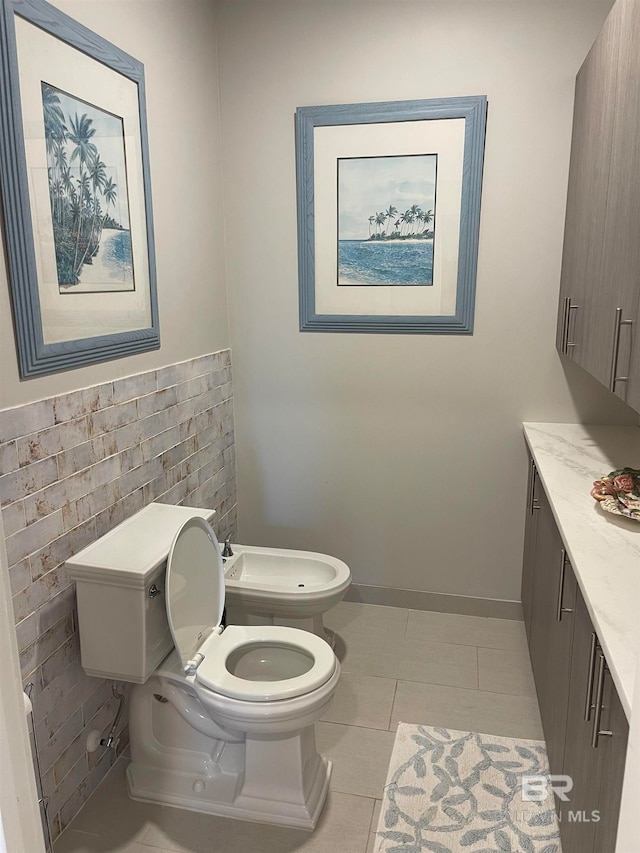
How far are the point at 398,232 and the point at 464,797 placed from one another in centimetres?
214

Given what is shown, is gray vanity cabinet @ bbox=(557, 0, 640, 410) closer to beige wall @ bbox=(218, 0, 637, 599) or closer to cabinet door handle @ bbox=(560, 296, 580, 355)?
cabinet door handle @ bbox=(560, 296, 580, 355)

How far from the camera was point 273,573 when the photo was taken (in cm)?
265

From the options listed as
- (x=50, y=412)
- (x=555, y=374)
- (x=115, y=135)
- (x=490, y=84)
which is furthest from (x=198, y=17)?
(x=555, y=374)

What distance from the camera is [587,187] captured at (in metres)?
2.12

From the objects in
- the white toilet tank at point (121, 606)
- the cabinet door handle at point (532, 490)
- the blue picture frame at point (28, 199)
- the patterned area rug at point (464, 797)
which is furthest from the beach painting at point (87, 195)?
the patterned area rug at point (464, 797)

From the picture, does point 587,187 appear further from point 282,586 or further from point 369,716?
point 369,716

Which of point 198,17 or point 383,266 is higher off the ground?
point 198,17

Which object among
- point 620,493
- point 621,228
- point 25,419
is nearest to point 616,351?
point 621,228

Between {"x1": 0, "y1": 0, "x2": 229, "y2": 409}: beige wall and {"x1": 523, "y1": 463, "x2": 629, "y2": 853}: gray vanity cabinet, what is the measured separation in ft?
4.90

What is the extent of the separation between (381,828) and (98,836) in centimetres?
82

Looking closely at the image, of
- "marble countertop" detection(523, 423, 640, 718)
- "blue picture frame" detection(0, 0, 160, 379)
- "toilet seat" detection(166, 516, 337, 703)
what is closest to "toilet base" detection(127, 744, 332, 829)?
"toilet seat" detection(166, 516, 337, 703)

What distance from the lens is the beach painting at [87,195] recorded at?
5.64 feet

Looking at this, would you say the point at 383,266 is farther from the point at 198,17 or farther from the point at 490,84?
the point at 198,17

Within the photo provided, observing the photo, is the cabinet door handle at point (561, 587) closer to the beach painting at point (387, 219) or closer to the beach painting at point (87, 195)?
the beach painting at point (387, 219)
